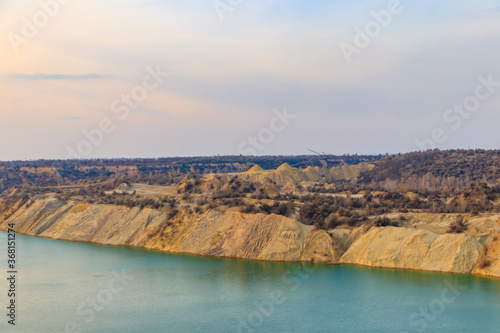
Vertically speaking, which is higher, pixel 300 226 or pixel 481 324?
pixel 300 226

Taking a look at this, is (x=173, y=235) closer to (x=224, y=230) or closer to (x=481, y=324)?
(x=224, y=230)

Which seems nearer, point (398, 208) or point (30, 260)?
point (30, 260)

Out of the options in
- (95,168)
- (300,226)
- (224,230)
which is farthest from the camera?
(95,168)

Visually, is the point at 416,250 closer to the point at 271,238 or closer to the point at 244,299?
the point at 271,238

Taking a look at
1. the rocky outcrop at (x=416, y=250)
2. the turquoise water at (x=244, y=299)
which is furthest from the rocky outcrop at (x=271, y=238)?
the turquoise water at (x=244, y=299)

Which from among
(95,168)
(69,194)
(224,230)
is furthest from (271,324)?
(95,168)

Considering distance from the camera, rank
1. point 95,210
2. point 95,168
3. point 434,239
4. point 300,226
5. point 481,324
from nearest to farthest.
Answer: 1. point 481,324
2. point 434,239
3. point 300,226
4. point 95,210
5. point 95,168

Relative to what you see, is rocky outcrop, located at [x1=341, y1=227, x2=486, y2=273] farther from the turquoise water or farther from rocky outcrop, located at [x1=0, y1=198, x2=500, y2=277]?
the turquoise water
